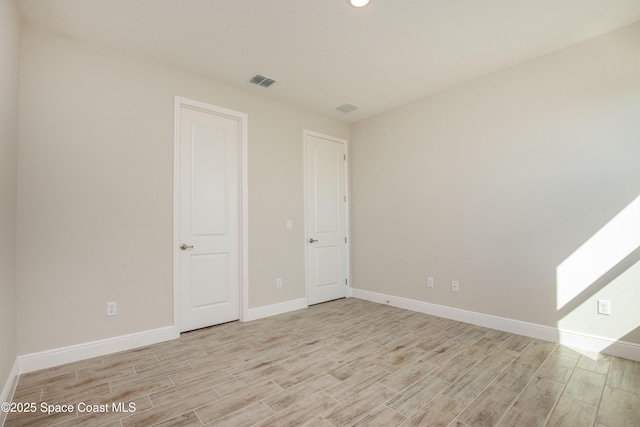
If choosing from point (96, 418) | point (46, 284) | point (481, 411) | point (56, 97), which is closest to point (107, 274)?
point (46, 284)

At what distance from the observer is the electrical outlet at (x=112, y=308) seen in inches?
108

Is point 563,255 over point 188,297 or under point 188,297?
over

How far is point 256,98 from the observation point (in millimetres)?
3875

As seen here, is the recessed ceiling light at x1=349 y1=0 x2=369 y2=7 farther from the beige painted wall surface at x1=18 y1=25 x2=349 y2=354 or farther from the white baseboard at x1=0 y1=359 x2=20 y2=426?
the white baseboard at x1=0 y1=359 x2=20 y2=426

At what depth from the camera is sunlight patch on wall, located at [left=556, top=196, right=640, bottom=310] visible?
100 inches

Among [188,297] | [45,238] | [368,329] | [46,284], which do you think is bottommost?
[368,329]

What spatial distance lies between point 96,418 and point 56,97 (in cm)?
252

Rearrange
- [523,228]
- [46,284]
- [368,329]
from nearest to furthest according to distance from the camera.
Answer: [46,284] → [523,228] → [368,329]

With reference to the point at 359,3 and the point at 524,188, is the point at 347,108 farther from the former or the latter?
the point at 524,188

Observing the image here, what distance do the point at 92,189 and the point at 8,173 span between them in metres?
0.59

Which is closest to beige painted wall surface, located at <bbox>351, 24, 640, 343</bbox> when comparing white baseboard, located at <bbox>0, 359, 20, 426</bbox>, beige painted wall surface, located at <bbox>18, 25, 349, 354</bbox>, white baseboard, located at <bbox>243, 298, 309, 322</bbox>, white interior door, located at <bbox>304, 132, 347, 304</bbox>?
white interior door, located at <bbox>304, 132, 347, 304</bbox>

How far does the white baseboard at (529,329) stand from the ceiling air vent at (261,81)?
3.26 metres

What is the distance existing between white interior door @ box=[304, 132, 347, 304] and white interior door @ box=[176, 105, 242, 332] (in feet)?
3.71

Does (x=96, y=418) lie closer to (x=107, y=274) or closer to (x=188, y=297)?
(x=107, y=274)
